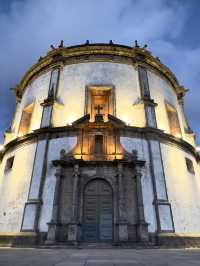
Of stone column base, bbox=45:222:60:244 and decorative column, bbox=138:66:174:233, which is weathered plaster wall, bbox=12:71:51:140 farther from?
decorative column, bbox=138:66:174:233

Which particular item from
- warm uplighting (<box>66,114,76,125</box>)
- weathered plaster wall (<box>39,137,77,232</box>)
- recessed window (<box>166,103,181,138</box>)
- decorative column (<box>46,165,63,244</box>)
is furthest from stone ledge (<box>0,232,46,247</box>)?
recessed window (<box>166,103,181,138</box>)

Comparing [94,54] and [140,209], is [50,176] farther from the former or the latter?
[94,54]

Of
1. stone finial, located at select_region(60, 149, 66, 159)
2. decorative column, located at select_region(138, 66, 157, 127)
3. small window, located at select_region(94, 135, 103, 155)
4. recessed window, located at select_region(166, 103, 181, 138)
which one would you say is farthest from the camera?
recessed window, located at select_region(166, 103, 181, 138)

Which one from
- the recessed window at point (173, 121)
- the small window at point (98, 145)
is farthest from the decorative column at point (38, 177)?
the recessed window at point (173, 121)

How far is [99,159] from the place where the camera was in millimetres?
14617

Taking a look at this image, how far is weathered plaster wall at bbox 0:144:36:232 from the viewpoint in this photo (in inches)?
561

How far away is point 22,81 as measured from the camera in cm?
2331

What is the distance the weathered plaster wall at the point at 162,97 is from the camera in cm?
1821

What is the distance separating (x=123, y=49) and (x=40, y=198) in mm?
13665

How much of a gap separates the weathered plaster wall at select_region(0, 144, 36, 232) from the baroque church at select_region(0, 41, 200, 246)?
0.07 meters

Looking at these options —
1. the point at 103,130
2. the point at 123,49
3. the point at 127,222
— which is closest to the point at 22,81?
the point at 123,49

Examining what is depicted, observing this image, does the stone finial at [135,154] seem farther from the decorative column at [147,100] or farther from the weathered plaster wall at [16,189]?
the weathered plaster wall at [16,189]

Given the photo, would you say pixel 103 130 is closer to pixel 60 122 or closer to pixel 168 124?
pixel 60 122

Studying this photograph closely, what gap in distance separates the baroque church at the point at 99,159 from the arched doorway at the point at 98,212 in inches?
2.1
